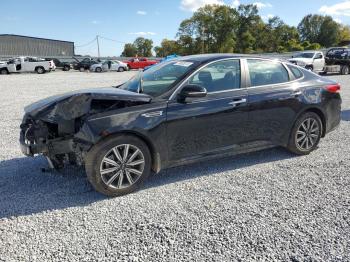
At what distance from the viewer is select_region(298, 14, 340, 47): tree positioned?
90.8 metres

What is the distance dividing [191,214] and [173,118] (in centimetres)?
119

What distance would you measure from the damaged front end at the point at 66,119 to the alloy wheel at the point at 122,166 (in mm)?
320

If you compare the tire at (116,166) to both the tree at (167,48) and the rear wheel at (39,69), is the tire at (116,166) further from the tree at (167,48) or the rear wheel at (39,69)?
the tree at (167,48)

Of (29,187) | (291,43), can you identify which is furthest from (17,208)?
(291,43)

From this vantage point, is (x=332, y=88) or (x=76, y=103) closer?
(x=76, y=103)

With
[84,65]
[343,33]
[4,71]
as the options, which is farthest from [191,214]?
[343,33]

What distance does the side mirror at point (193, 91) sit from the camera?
3.76 metres

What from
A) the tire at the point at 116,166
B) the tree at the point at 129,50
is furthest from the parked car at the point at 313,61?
the tree at the point at 129,50

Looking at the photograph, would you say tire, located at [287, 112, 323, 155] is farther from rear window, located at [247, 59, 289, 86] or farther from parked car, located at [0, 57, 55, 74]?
parked car, located at [0, 57, 55, 74]

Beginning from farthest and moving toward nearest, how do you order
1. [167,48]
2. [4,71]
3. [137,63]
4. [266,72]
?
[167,48] → [137,63] → [4,71] → [266,72]

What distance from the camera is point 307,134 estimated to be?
4.94m

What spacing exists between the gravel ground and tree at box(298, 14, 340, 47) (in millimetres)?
99550

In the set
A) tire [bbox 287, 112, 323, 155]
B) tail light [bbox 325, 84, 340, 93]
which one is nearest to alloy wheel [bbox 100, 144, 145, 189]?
tire [bbox 287, 112, 323, 155]

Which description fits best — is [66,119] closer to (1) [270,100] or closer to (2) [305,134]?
(1) [270,100]
